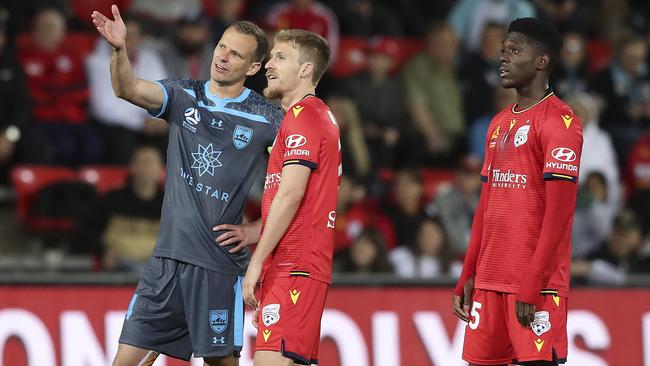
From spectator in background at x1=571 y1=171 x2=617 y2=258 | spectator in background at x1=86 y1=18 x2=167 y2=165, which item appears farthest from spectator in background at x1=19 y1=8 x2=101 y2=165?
spectator in background at x1=571 y1=171 x2=617 y2=258

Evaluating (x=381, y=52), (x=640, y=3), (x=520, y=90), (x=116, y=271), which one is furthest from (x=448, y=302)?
(x=640, y=3)

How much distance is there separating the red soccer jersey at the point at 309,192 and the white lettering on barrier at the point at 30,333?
300cm

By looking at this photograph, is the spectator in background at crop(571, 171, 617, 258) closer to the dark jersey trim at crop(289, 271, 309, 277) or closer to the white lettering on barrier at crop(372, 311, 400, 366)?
the white lettering on barrier at crop(372, 311, 400, 366)

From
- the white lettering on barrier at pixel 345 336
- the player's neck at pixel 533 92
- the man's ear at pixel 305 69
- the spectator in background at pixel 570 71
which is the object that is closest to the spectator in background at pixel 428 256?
the white lettering on barrier at pixel 345 336

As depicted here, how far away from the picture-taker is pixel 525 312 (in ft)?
19.7

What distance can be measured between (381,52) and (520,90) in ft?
23.0

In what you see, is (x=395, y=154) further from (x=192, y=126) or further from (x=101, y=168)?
(x=192, y=126)

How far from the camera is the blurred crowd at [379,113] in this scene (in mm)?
10945

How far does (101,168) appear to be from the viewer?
1138 centimetres

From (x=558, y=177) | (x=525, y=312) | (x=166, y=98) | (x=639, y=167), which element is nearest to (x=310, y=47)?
(x=166, y=98)

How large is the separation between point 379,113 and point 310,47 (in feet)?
21.8

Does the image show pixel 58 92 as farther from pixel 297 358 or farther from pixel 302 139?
pixel 297 358

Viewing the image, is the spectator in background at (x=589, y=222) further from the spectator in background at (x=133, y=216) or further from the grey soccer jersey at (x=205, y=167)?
the grey soccer jersey at (x=205, y=167)

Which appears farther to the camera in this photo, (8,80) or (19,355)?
(8,80)
